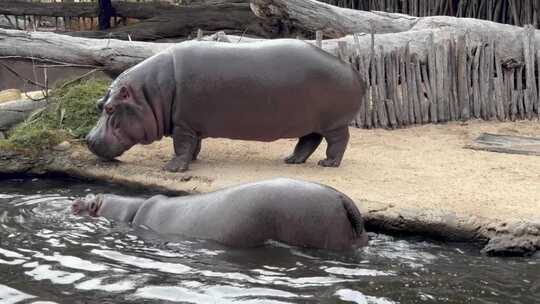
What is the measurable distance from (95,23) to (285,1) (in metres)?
6.16

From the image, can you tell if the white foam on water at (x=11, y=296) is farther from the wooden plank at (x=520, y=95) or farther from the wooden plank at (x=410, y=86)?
the wooden plank at (x=520, y=95)

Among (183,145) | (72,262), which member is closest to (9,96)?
(183,145)

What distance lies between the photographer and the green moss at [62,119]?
767 cm

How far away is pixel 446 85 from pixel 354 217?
477 centimetres

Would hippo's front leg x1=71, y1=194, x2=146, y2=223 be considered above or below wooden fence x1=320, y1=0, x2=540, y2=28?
below

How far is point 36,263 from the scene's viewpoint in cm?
480

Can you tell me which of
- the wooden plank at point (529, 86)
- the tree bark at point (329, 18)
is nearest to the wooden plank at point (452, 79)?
the wooden plank at point (529, 86)

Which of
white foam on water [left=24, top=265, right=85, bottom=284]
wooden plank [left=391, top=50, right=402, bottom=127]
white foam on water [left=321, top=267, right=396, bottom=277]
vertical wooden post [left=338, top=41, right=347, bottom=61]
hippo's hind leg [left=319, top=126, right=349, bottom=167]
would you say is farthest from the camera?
wooden plank [left=391, top=50, right=402, bottom=127]

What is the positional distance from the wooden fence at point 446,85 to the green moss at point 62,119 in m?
2.77

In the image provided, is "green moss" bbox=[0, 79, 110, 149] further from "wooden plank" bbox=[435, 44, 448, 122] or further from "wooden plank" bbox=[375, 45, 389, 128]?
"wooden plank" bbox=[435, 44, 448, 122]

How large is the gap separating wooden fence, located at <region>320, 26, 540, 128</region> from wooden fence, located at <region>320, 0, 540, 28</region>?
121 inches

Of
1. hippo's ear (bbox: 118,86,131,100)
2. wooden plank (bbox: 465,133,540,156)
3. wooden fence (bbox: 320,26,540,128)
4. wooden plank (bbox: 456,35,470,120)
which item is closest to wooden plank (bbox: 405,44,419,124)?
wooden fence (bbox: 320,26,540,128)

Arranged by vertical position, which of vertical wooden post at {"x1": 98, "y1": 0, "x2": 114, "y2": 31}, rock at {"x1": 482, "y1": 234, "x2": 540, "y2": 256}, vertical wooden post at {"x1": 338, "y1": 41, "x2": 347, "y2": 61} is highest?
vertical wooden post at {"x1": 98, "y1": 0, "x2": 114, "y2": 31}

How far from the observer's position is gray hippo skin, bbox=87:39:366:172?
716cm
